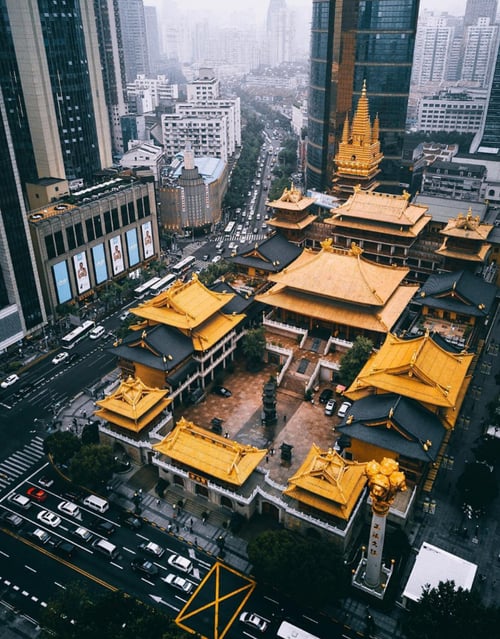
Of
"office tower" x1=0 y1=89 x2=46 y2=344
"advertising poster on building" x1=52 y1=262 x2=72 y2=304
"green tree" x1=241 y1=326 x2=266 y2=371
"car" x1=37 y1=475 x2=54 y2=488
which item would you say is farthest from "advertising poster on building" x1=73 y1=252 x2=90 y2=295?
"car" x1=37 y1=475 x2=54 y2=488

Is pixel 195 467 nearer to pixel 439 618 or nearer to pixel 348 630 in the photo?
Answer: pixel 348 630

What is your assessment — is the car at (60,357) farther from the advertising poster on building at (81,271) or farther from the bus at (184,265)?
the bus at (184,265)

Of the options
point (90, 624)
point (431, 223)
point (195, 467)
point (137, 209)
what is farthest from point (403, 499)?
point (137, 209)

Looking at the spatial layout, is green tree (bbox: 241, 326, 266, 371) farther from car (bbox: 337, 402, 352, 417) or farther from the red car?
the red car

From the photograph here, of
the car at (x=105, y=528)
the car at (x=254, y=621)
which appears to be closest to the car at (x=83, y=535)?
the car at (x=105, y=528)

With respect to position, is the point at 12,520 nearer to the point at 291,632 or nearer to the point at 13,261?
the point at 291,632

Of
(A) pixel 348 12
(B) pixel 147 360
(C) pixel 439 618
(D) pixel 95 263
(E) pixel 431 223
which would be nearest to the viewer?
(C) pixel 439 618

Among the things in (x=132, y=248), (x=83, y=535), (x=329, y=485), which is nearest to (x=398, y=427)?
(x=329, y=485)
